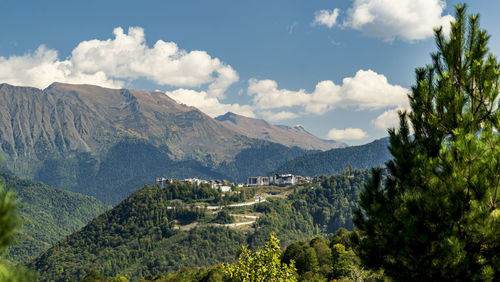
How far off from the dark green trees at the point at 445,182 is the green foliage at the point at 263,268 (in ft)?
19.6

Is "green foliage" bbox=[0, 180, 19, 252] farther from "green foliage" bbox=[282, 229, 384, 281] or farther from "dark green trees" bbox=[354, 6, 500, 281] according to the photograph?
"green foliage" bbox=[282, 229, 384, 281]

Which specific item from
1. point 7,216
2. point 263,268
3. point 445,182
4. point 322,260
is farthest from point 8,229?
point 322,260

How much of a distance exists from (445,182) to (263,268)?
9.72 metres

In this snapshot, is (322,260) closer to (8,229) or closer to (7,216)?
(8,229)

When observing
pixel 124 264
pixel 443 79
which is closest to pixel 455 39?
pixel 443 79

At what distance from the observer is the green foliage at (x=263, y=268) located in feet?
59.0

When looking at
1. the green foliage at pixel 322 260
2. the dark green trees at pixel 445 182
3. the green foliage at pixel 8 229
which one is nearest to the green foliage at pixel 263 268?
the dark green trees at pixel 445 182

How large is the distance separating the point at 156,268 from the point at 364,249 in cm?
17935

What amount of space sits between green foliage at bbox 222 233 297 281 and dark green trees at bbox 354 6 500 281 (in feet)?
19.6

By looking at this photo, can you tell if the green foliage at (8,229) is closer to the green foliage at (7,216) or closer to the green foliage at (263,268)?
the green foliage at (7,216)

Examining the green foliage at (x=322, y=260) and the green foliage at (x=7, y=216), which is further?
the green foliage at (x=322, y=260)

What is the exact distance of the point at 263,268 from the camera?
17875mm

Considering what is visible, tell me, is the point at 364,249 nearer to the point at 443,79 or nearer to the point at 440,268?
the point at 440,268

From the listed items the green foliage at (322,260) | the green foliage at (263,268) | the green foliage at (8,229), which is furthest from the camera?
the green foliage at (322,260)
